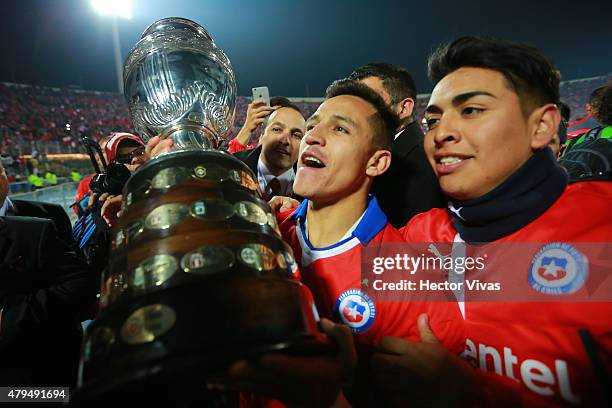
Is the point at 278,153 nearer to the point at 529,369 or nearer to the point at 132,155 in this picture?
the point at 132,155

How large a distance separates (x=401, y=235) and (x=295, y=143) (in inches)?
70.6

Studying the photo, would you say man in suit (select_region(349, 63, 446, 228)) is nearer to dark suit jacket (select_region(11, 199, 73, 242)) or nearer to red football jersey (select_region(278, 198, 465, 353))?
red football jersey (select_region(278, 198, 465, 353))

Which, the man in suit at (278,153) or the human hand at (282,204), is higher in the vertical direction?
the man in suit at (278,153)

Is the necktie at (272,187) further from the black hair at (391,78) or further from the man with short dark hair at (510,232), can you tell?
the man with short dark hair at (510,232)

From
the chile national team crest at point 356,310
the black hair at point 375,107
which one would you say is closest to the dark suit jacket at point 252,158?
the black hair at point 375,107

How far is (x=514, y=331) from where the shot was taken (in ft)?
3.10

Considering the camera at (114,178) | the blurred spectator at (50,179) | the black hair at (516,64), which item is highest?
the blurred spectator at (50,179)

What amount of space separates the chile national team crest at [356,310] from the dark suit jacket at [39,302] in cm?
123

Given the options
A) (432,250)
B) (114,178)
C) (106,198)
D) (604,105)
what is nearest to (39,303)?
(106,198)

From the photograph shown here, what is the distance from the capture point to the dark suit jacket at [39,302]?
1.40 meters

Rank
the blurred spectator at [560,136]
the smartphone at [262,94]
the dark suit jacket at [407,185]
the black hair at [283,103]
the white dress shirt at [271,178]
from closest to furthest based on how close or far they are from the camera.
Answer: the blurred spectator at [560,136], the dark suit jacket at [407,185], the smartphone at [262,94], the white dress shirt at [271,178], the black hair at [283,103]

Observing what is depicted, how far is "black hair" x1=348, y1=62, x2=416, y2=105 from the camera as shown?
Result: 2.24 metres

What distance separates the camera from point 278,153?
9.62ft

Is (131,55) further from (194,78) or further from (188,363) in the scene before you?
(188,363)
